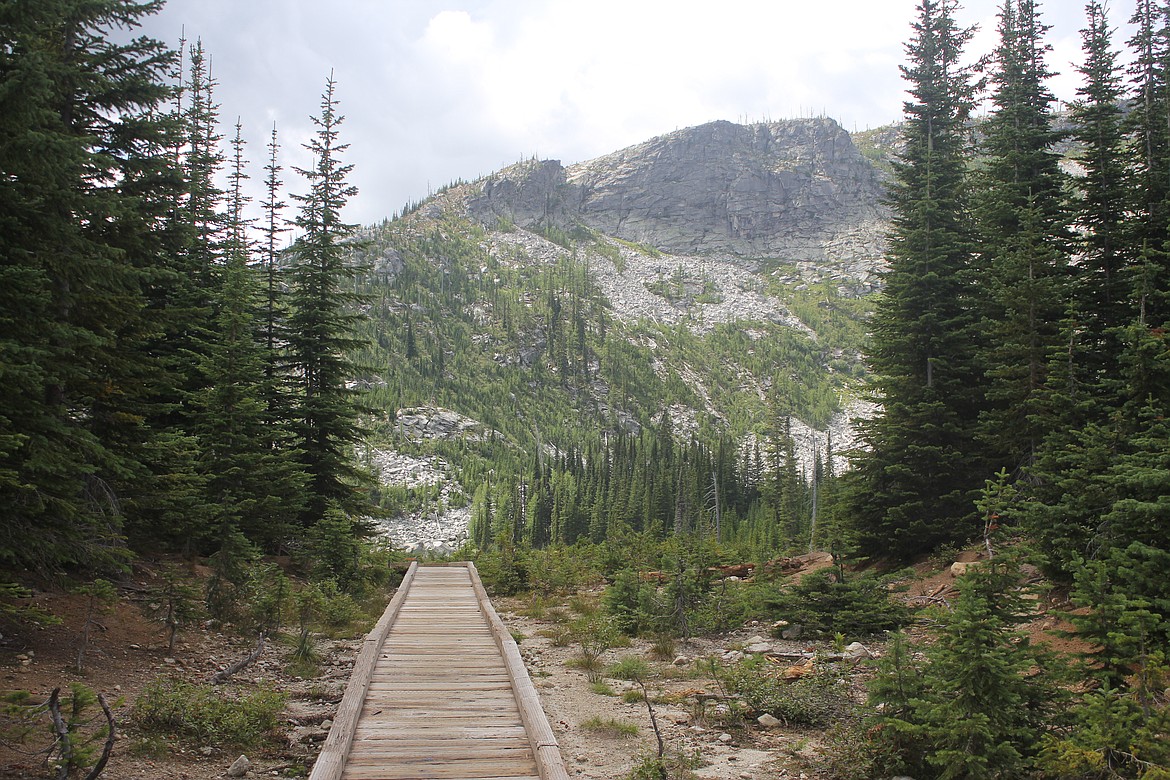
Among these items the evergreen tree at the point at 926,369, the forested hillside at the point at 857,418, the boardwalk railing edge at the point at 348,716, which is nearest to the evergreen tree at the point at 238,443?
the forested hillside at the point at 857,418

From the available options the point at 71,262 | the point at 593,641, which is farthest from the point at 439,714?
the point at 71,262

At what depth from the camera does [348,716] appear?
592cm

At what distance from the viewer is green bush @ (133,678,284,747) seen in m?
6.07

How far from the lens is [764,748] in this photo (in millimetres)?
6953

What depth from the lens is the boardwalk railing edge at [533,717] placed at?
5.05m

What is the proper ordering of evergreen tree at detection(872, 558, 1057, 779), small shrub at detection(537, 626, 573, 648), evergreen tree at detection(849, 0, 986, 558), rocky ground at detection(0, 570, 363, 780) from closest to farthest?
evergreen tree at detection(872, 558, 1057, 779) → rocky ground at detection(0, 570, 363, 780) → small shrub at detection(537, 626, 573, 648) → evergreen tree at detection(849, 0, 986, 558)

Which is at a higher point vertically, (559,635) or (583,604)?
(559,635)

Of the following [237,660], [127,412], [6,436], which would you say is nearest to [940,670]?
[6,436]

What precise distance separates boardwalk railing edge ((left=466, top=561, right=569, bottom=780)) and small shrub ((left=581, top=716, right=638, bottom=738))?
1.12 meters

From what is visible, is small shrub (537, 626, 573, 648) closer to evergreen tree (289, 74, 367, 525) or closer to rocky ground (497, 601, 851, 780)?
rocky ground (497, 601, 851, 780)

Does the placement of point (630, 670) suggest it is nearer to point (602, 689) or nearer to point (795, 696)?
point (602, 689)

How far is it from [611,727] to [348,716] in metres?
3.18

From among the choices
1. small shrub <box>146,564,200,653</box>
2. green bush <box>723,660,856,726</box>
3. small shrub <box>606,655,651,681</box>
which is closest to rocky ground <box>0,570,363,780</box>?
small shrub <box>146,564,200,653</box>

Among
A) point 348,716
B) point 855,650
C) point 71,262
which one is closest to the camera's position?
point 348,716
